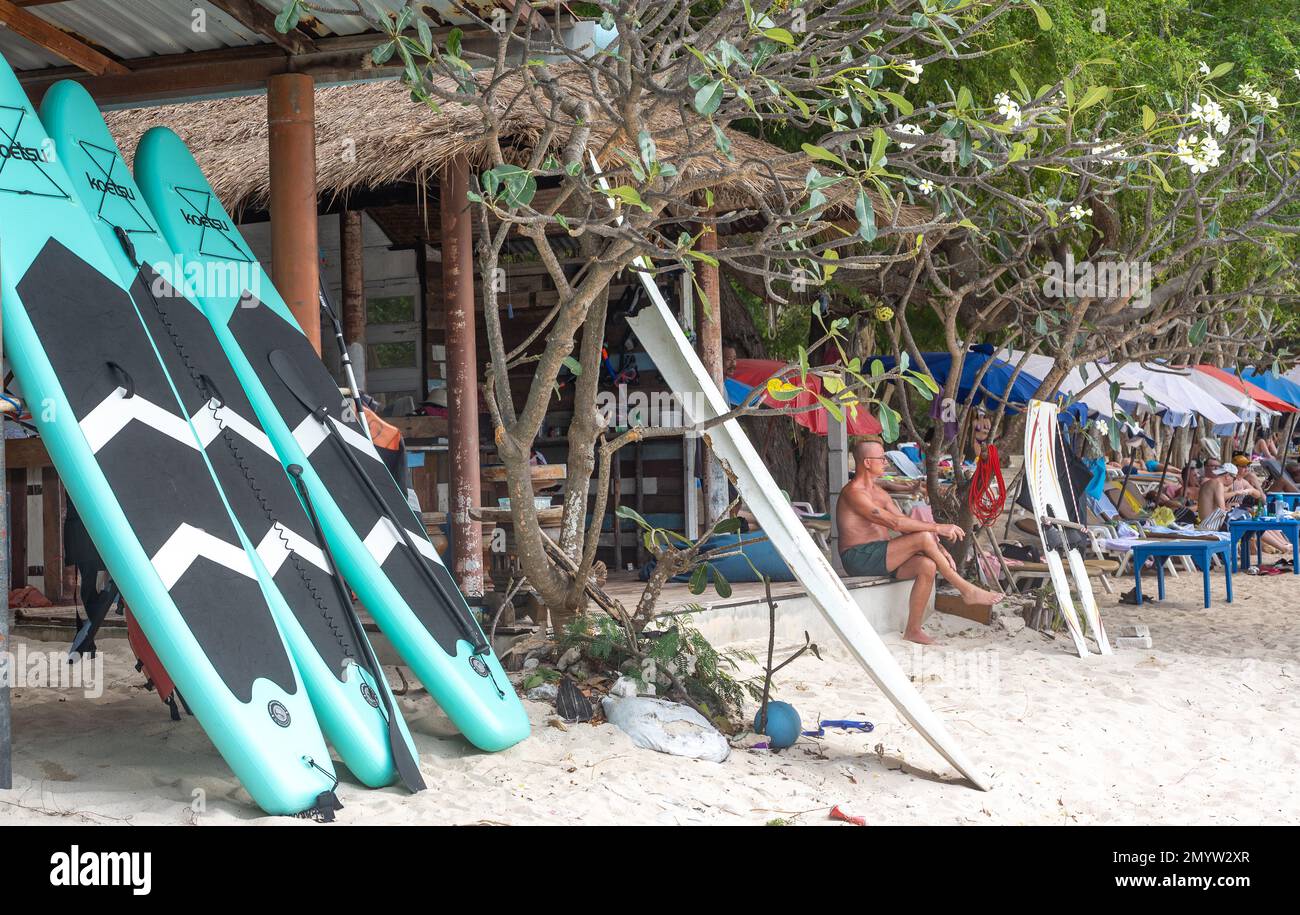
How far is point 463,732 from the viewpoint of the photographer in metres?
3.92

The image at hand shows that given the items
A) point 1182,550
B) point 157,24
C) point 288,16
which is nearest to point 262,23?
point 157,24

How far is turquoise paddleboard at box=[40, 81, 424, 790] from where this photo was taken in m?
3.50

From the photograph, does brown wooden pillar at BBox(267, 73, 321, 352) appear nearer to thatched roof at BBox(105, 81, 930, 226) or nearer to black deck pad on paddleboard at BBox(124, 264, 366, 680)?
black deck pad on paddleboard at BBox(124, 264, 366, 680)

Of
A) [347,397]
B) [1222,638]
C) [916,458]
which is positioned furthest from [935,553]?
[916,458]

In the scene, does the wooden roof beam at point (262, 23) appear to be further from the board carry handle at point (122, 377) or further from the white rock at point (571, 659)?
the white rock at point (571, 659)

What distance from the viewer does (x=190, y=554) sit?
3408 millimetres

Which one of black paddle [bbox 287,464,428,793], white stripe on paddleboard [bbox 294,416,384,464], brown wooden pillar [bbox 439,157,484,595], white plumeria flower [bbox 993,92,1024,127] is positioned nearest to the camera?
black paddle [bbox 287,464,428,793]

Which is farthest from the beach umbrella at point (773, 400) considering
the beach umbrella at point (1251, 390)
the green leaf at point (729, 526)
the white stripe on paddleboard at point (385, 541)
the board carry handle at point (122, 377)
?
the beach umbrella at point (1251, 390)

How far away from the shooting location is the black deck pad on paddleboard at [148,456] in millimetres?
3340

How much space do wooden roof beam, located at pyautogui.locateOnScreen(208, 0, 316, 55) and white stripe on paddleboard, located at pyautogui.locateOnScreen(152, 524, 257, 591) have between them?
1.94 metres

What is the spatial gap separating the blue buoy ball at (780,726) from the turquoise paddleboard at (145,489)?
5.77 feet

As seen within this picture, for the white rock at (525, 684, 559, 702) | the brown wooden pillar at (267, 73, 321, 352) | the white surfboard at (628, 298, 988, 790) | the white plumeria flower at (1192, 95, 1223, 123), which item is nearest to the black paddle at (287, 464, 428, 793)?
the white rock at (525, 684, 559, 702)

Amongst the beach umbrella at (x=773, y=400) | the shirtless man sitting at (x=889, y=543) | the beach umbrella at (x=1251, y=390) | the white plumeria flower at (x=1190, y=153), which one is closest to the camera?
the white plumeria flower at (x=1190, y=153)
